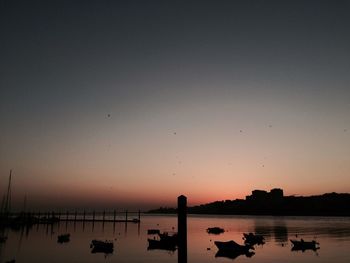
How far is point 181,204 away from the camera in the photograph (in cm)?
1117

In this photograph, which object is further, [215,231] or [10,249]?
[215,231]

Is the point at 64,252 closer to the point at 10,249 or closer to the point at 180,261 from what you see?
the point at 10,249

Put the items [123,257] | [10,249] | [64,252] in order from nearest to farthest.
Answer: [123,257] < [64,252] < [10,249]

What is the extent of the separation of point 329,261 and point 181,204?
2003 inches

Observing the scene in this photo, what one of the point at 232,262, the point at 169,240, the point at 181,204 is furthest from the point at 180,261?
the point at 169,240

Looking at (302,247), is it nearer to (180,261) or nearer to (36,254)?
(36,254)

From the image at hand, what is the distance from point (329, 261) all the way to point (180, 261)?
50145 mm

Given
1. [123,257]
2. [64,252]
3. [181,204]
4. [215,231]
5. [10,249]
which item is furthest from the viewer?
[215,231]

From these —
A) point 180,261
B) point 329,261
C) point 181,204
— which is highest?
point 181,204

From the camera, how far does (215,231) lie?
109125 millimetres

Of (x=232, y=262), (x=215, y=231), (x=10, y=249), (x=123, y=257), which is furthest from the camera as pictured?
(x=215, y=231)

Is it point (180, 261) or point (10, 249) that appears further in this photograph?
point (10, 249)

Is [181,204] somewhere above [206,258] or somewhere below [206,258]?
above

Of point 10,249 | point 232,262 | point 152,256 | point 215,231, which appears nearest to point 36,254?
point 10,249
